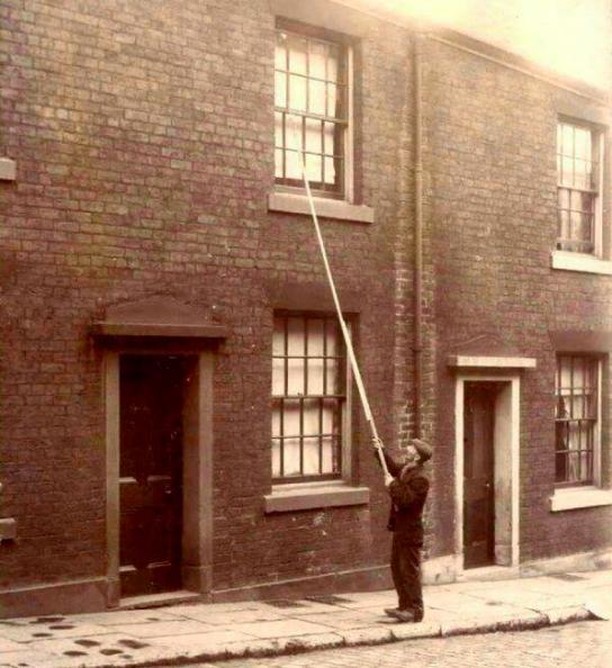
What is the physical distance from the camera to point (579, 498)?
16562mm

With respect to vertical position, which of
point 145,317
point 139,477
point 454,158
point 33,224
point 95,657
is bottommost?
point 95,657

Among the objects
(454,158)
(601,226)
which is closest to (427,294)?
(454,158)

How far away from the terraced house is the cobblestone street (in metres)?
2.09

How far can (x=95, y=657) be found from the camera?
355 inches

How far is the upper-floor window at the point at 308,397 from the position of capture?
42.3 ft

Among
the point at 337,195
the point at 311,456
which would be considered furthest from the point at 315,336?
→ the point at 337,195

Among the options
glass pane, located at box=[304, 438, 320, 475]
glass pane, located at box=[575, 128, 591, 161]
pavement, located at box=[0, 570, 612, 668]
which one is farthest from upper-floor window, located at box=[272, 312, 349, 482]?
glass pane, located at box=[575, 128, 591, 161]

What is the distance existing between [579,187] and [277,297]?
6072 millimetres

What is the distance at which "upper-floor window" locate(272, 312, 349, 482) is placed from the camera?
12.9 meters

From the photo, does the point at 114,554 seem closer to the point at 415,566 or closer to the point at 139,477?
the point at 139,477

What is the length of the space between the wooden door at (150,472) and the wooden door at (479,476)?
14.8 ft

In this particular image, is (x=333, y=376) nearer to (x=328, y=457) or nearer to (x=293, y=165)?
(x=328, y=457)

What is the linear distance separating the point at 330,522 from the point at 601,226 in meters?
6.50

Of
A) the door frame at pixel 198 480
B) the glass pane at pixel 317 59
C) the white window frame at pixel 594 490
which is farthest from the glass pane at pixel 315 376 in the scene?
the white window frame at pixel 594 490
